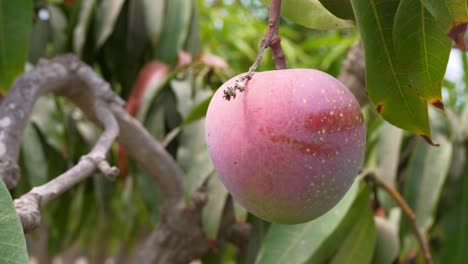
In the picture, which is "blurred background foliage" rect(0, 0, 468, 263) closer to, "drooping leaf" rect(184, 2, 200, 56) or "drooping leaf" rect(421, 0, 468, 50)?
"drooping leaf" rect(184, 2, 200, 56)

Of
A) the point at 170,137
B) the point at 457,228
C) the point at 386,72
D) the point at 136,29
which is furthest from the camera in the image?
the point at 136,29

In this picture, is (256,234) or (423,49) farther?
(256,234)

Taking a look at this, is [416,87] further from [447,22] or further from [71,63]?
[71,63]

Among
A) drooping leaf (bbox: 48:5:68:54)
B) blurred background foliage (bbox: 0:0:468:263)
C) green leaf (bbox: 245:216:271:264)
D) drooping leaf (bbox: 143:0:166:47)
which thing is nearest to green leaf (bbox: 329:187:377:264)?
blurred background foliage (bbox: 0:0:468:263)

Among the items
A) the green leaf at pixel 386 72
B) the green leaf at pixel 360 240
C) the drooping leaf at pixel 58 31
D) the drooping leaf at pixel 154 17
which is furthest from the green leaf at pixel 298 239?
the drooping leaf at pixel 58 31

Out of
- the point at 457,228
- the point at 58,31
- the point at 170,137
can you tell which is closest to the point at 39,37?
the point at 58,31

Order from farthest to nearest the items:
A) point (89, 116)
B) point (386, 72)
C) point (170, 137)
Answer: point (170, 137) < point (89, 116) < point (386, 72)

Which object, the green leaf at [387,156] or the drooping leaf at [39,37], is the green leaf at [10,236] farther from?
the drooping leaf at [39,37]

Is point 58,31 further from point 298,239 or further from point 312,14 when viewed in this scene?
point 312,14
